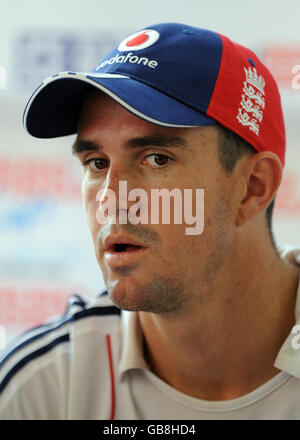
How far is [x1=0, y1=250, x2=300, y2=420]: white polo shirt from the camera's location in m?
1.05

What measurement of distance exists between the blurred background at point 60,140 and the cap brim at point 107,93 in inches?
45.1

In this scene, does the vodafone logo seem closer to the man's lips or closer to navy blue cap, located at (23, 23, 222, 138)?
navy blue cap, located at (23, 23, 222, 138)

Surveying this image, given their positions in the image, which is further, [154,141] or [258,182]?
[258,182]

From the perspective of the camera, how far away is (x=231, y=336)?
1.10 meters

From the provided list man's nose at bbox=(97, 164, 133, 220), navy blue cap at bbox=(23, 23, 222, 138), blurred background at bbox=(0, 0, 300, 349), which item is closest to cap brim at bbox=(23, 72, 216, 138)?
navy blue cap at bbox=(23, 23, 222, 138)

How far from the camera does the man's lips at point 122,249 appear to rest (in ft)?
3.09

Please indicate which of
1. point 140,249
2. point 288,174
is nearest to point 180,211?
point 140,249

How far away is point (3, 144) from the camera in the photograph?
7.29ft

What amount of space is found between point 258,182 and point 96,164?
0.34 metres

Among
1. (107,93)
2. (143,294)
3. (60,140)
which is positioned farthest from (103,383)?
(60,140)

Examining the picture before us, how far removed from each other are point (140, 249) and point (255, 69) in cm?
45

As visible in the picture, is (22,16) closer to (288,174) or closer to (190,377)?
(288,174)

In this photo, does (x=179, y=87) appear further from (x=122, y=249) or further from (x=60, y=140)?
(x=60, y=140)

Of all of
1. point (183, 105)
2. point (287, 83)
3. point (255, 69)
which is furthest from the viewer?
point (287, 83)
